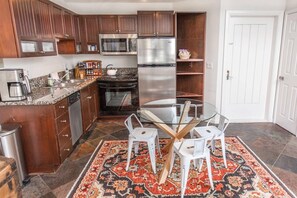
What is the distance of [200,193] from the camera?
2.20 m

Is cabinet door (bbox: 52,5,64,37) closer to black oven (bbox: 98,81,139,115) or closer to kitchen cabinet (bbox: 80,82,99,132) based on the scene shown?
kitchen cabinet (bbox: 80,82,99,132)

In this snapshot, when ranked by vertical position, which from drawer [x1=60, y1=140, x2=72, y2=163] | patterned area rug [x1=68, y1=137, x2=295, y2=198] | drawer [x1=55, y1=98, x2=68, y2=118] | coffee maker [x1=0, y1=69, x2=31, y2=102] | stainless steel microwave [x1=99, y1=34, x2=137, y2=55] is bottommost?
patterned area rug [x1=68, y1=137, x2=295, y2=198]

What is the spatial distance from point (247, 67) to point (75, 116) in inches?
133

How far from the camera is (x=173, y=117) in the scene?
279 centimetres

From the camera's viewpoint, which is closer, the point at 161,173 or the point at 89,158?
the point at 161,173

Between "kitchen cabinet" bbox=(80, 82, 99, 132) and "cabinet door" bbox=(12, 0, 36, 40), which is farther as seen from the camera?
"kitchen cabinet" bbox=(80, 82, 99, 132)

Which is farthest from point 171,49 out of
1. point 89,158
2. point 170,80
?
point 89,158

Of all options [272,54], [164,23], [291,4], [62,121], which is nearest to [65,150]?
[62,121]

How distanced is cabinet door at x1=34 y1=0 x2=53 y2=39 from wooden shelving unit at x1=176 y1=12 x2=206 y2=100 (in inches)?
97.2

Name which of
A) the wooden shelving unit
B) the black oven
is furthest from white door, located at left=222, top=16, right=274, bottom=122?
the black oven

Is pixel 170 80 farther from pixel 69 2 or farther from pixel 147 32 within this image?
pixel 69 2

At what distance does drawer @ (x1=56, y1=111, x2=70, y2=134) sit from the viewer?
2666 millimetres

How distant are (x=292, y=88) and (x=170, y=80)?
2.21m

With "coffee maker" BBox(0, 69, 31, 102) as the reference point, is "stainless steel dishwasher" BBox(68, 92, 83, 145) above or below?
below
